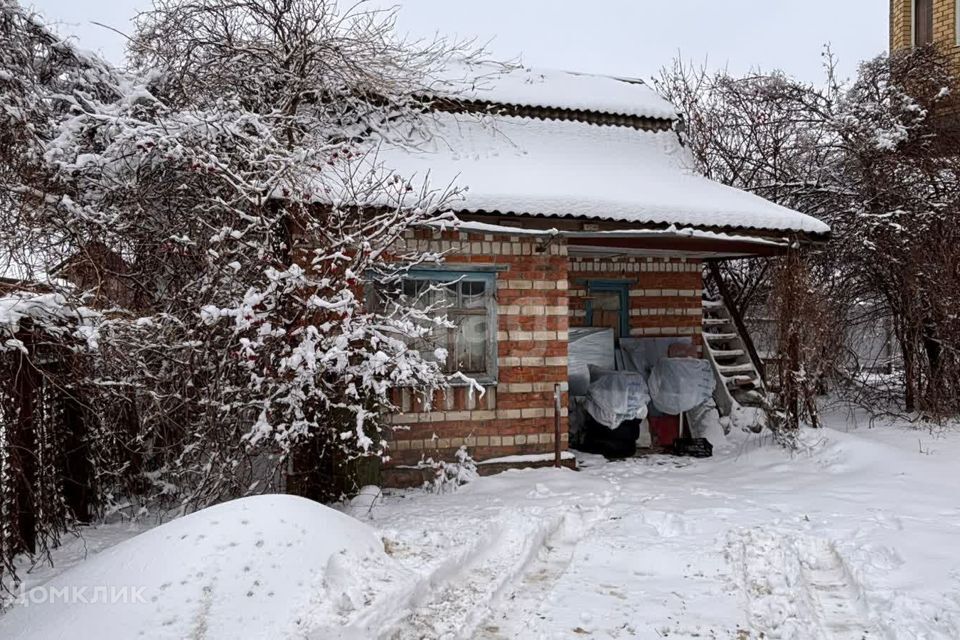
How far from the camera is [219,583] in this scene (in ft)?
11.6

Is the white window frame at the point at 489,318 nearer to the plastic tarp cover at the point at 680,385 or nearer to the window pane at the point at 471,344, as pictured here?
the window pane at the point at 471,344

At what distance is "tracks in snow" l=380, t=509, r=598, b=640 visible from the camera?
3.83m

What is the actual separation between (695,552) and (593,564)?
792 millimetres

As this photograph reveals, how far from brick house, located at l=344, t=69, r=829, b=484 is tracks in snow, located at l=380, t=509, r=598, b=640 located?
5.31 feet

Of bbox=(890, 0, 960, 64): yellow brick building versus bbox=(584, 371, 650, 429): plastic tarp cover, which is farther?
bbox=(890, 0, 960, 64): yellow brick building

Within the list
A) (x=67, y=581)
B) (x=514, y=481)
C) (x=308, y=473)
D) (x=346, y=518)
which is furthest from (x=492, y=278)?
(x=67, y=581)

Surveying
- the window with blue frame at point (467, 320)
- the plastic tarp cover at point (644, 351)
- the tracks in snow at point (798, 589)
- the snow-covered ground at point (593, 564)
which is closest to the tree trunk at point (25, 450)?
the snow-covered ground at point (593, 564)

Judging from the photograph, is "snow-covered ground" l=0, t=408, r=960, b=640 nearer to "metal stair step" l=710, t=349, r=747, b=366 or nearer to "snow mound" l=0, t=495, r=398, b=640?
"snow mound" l=0, t=495, r=398, b=640

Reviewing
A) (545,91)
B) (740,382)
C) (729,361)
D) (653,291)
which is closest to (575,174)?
(545,91)

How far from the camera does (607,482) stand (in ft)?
23.7

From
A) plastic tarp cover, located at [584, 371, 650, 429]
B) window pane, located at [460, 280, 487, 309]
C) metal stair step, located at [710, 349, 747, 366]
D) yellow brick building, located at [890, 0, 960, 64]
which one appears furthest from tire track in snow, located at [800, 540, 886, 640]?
yellow brick building, located at [890, 0, 960, 64]

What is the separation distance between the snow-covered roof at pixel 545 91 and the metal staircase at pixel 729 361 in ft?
11.1

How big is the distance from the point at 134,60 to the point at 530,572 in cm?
762

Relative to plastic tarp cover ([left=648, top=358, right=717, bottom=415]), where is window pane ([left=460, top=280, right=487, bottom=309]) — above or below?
above
